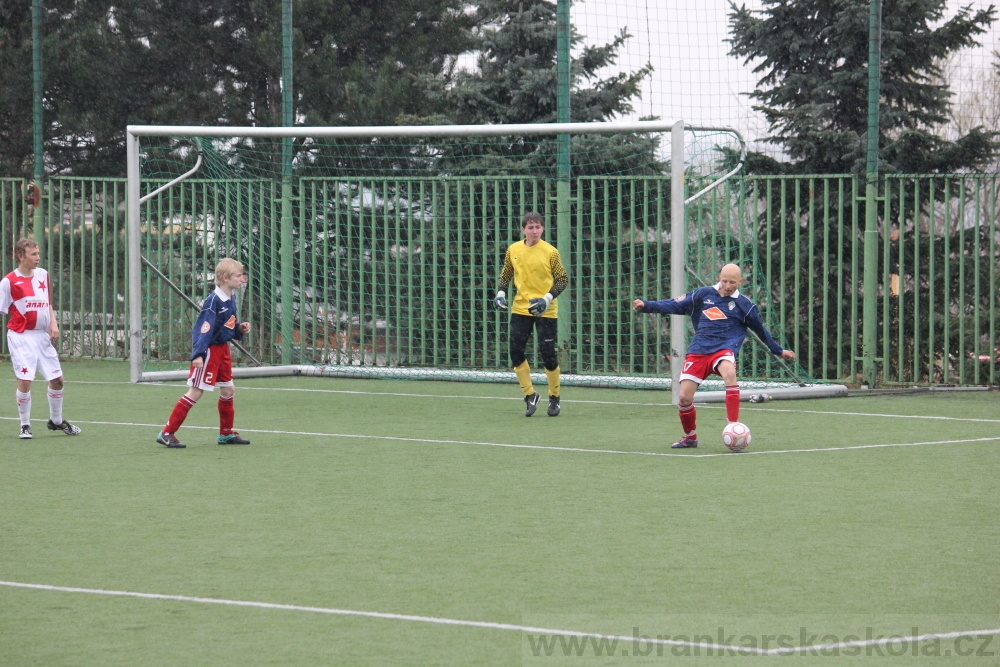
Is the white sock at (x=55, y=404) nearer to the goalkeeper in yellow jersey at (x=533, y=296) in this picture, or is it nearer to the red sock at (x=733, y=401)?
the goalkeeper in yellow jersey at (x=533, y=296)

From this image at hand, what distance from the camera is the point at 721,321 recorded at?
10664 mm

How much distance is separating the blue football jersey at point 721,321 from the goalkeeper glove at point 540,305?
225 centimetres

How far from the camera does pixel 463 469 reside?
31.5ft

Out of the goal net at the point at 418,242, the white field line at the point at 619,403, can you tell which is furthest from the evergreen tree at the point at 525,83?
the white field line at the point at 619,403

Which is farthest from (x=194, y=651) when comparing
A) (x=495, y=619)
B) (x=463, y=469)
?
(x=463, y=469)

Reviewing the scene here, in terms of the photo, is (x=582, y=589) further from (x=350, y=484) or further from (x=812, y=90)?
(x=812, y=90)

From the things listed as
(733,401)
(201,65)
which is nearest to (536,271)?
(733,401)

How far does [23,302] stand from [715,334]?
5.68 meters

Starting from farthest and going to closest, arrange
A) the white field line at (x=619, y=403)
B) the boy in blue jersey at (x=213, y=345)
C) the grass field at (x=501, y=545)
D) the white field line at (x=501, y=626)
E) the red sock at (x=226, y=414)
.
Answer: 1. the white field line at (x=619, y=403)
2. the red sock at (x=226, y=414)
3. the boy in blue jersey at (x=213, y=345)
4. the grass field at (x=501, y=545)
5. the white field line at (x=501, y=626)

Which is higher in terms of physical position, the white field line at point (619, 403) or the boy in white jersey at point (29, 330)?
the boy in white jersey at point (29, 330)

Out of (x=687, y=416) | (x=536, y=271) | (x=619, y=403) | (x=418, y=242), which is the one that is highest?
(x=418, y=242)

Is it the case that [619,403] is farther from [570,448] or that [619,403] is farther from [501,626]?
[501,626]

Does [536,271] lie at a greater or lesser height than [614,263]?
lesser

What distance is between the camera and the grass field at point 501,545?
5.24 meters
